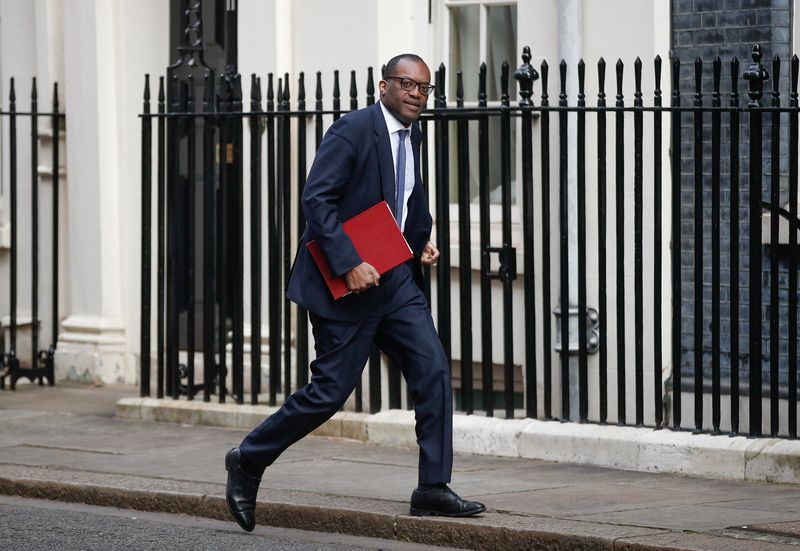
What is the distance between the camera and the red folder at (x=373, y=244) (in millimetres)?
6648

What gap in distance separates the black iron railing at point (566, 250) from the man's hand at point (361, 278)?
1929 mm

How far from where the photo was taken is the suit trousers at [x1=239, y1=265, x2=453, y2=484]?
22.1 ft

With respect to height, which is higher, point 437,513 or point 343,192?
point 343,192

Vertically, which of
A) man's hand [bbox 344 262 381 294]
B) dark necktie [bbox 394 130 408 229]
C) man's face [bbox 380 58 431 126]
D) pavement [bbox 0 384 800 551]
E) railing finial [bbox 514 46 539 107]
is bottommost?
pavement [bbox 0 384 800 551]

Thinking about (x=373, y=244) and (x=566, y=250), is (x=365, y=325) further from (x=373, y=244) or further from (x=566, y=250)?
(x=566, y=250)

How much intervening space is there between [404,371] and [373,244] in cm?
56

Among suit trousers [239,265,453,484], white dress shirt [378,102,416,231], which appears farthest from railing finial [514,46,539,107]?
suit trousers [239,265,453,484]

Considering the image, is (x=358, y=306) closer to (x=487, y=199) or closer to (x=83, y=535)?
(x=83, y=535)

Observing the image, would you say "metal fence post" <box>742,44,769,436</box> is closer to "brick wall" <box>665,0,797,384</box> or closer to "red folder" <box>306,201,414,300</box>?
"brick wall" <box>665,0,797,384</box>

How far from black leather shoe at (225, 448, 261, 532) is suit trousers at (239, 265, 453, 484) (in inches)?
2.1

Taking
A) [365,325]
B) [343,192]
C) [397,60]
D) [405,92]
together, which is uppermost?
[397,60]

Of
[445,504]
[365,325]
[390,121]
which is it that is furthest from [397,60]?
[445,504]

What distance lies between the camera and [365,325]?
6770 millimetres

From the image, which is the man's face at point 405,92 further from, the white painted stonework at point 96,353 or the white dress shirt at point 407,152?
the white painted stonework at point 96,353
